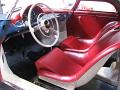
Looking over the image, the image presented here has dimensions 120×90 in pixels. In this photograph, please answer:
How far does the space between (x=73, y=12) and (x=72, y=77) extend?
1.29 metres

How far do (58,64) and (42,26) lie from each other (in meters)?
0.40

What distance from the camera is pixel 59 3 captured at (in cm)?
325

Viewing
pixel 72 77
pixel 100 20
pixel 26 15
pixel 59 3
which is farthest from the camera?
pixel 59 3

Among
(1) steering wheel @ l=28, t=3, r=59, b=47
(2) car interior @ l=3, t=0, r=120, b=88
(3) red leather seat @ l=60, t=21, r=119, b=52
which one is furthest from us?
(3) red leather seat @ l=60, t=21, r=119, b=52

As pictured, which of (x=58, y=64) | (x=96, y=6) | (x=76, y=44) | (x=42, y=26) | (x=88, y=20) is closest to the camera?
(x=42, y=26)

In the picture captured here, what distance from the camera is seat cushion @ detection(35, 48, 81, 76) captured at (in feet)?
6.25

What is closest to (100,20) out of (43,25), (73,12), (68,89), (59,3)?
(73,12)

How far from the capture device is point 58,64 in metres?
2.00

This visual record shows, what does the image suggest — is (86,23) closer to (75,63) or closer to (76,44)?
(76,44)

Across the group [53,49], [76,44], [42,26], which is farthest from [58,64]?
[76,44]

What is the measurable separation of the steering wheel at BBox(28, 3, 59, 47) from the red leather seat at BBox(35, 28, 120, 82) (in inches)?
7.6

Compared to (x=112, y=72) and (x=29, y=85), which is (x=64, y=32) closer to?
(x=112, y=72)

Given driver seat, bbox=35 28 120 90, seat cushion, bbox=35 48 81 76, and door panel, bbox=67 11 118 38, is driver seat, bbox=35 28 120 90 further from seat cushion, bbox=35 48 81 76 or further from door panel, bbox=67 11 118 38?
door panel, bbox=67 11 118 38

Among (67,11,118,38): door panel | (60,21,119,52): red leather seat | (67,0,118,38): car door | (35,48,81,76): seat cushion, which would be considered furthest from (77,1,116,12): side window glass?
(35,48,81,76): seat cushion
